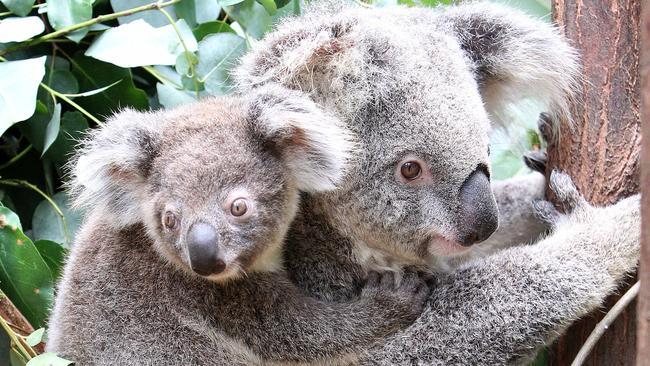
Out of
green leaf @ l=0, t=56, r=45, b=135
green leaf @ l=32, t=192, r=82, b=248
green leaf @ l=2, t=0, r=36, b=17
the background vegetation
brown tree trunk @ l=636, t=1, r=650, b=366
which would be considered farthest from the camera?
green leaf @ l=32, t=192, r=82, b=248

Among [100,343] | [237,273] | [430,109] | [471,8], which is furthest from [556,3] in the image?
[100,343]

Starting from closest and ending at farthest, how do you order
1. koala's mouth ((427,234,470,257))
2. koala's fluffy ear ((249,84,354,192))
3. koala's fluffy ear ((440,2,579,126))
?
koala's fluffy ear ((249,84,354,192))
koala's mouth ((427,234,470,257))
koala's fluffy ear ((440,2,579,126))

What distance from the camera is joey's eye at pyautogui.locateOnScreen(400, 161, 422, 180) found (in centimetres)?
257

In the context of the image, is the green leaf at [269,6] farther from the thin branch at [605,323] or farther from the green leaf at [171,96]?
the thin branch at [605,323]

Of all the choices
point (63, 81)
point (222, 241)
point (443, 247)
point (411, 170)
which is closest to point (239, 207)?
point (222, 241)

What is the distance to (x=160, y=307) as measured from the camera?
106 inches

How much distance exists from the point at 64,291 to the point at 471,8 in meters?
1.76

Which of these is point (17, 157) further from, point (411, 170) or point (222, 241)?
point (411, 170)

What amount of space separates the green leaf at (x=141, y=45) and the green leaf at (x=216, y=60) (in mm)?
78

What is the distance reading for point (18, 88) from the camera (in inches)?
125

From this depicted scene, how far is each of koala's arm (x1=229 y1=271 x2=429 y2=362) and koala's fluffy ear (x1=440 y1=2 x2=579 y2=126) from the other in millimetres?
932

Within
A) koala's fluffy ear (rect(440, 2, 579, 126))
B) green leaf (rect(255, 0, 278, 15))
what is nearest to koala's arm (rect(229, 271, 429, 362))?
koala's fluffy ear (rect(440, 2, 579, 126))

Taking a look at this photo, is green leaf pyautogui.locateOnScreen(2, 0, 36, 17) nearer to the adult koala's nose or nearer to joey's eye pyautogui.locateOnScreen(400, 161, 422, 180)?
joey's eye pyautogui.locateOnScreen(400, 161, 422, 180)

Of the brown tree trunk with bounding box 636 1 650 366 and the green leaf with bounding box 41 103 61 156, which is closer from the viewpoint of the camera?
the brown tree trunk with bounding box 636 1 650 366
